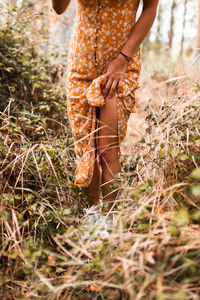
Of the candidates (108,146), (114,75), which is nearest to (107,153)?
(108,146)

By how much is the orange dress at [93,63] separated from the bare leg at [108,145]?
4 cm

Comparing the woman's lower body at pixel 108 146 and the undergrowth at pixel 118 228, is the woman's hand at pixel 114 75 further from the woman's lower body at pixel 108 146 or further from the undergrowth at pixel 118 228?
the undergrowth at pixel 118 228

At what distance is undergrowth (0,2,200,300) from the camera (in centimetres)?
83

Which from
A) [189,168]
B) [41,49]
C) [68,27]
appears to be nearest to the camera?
[189,168]

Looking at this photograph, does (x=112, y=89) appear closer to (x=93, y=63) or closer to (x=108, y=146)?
(x=93, y=63)

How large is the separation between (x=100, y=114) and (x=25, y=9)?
2.09 metres

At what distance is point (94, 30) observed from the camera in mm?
1322

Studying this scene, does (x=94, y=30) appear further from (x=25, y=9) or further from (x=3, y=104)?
(x=25, y=9)

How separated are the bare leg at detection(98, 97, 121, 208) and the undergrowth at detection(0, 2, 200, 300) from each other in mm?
83

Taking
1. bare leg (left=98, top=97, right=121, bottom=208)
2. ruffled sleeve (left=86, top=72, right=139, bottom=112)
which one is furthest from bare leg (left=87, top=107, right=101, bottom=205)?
ruffled sleeve (left=86, top=72, right=139, bottom=112)

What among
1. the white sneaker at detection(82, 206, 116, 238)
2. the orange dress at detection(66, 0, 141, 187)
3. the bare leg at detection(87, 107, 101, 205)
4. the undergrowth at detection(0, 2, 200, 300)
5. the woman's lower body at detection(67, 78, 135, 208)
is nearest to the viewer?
the undergrowth at detection(0, 2, 200, 300)

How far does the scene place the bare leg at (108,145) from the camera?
54.3 inches

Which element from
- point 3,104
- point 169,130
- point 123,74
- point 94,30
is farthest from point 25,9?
point 169,130

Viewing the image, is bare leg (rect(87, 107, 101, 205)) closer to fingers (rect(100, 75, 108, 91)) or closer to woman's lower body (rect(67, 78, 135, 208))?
woman's lower body (rect(67, 78, 135, 208))
